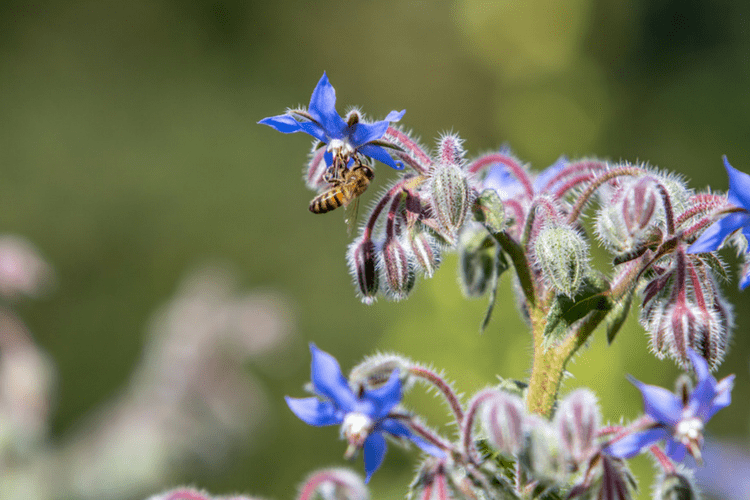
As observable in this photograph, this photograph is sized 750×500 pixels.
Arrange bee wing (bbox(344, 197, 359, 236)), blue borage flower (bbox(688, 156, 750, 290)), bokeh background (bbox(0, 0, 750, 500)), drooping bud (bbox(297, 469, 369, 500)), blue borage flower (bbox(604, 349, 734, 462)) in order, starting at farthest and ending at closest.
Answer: bokeh background (bbox(0, 0, 750, 500)) < bee wing (bbox(344, 197, 359, 236)) < drooping bud (bbox(297, 469, 369, 500)) < blue borage flower (bbox(688, 156, 750, 290)) < blue borage flower (bbox(604, 349, 734, 462))

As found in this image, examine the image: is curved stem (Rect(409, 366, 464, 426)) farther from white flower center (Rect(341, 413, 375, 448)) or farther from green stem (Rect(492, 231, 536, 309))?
green stem (Rect(492, 231, 536, 309))

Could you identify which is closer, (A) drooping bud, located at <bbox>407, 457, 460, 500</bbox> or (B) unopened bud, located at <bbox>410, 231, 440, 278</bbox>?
(A) drooping bud, located at <bbox>407, 457, 460, 500</bbox>

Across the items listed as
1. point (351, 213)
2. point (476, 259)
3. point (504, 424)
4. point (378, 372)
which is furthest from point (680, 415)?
point (351, 213)

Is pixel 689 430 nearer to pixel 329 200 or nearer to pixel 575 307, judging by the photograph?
pixel 575 307

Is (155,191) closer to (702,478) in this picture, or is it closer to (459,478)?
(702,478)

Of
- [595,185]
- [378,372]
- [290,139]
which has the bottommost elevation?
[378,372]

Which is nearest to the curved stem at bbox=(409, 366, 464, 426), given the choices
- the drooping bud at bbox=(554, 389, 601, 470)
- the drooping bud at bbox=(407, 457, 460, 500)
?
the drooping bud at bbox=(407, 457, 460, 500)

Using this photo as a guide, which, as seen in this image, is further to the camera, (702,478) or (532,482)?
(702,478)

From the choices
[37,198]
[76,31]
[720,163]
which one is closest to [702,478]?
[720,163]
